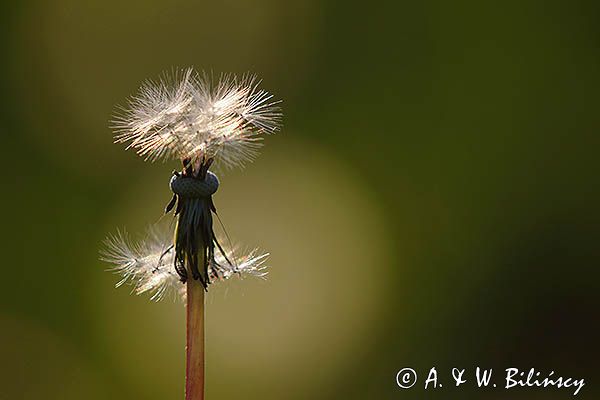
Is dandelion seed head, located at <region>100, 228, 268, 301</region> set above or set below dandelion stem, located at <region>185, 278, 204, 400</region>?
above

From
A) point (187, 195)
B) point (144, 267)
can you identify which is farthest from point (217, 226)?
point (187, 195)

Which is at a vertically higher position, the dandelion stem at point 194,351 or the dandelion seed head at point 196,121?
the dandelion seed head at point 196,121

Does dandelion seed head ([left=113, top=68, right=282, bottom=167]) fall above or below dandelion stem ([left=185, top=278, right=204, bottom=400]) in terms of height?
above

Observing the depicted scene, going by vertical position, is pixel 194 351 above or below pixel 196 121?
below

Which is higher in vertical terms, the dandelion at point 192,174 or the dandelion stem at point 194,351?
the dandelion at point 192,174
